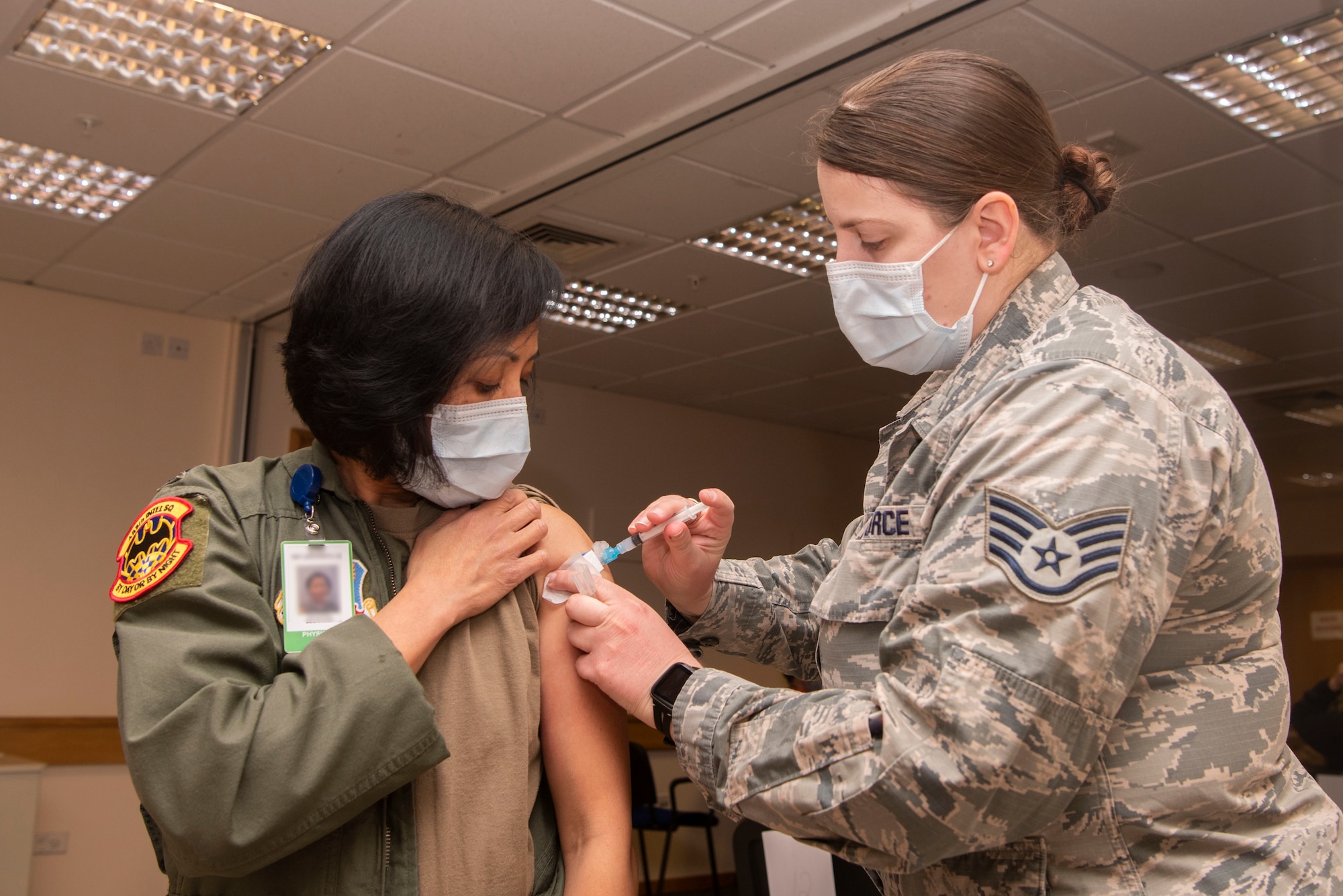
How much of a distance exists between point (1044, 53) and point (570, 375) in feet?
14.3

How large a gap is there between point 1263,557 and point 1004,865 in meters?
0.38

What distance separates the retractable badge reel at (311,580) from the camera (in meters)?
1.18

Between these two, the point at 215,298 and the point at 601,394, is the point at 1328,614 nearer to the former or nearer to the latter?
the point at 601,394

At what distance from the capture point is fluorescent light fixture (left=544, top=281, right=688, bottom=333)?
18.2 ft

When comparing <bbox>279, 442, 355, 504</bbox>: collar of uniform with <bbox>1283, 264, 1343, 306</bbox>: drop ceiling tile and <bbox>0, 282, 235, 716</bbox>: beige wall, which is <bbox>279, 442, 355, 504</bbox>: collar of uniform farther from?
<bbox>1283, 264, 1343, 306</bbox>: drop ceiling tile

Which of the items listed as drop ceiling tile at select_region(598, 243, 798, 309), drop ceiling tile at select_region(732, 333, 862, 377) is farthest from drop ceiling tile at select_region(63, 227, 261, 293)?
drop ceiling tile at select_region(732, 333, 862, 377)

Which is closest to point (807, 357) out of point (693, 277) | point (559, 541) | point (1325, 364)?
point (693, 277)

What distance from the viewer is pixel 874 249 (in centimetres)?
122

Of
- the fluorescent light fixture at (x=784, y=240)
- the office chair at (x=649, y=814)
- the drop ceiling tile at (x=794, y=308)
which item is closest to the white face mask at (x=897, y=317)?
the fluorescent light fixture at (x=784, y=240)

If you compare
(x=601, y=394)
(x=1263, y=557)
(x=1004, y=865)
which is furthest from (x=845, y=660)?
(x=601, y=394)

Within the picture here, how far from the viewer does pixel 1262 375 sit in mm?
6602

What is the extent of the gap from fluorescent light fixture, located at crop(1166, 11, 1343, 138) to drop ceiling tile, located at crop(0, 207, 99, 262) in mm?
4507

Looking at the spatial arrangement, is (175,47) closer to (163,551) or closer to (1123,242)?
(163,551)

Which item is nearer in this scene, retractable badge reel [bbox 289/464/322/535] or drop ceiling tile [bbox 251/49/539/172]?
retractable badge reel [bbox 289/464/322/535]
